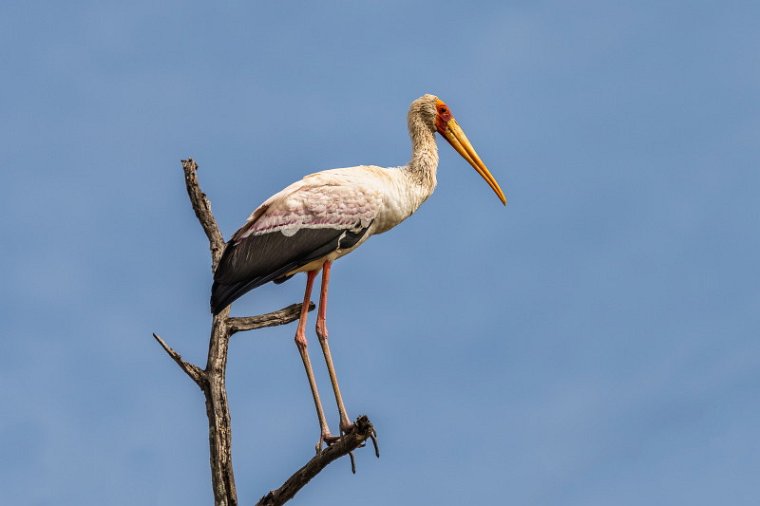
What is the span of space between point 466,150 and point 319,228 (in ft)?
7.48

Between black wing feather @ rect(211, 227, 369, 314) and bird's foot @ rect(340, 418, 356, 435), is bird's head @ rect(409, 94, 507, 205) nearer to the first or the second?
black wing feather @ rect(211, 227, 369, 314)

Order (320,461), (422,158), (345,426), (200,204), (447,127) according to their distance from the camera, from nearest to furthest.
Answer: (320,461) → (345,426) → (422,158) → (447,127) → (200,204)

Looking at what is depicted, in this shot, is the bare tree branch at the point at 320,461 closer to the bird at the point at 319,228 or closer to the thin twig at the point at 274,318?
the bird at the point at 319,228

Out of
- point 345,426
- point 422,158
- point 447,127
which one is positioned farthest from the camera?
point 447,127

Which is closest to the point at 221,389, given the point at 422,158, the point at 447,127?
the point at 422,158

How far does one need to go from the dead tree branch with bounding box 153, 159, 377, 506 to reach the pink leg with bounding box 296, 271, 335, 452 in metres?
0.45

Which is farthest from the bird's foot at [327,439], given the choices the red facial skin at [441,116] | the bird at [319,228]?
the red facial skin at [441,116]

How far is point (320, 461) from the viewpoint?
34.8 ft

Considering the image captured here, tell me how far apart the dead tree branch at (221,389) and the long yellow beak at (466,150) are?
2261 mm

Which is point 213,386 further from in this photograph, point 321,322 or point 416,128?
point 416,128

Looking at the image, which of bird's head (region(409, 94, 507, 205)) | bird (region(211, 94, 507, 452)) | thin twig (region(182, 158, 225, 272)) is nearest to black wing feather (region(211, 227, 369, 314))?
bird (region(211, 94, 507, 452))

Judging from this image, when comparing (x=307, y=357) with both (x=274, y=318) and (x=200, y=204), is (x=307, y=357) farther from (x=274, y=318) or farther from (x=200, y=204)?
(x=200, y=204)

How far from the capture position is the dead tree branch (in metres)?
10.7

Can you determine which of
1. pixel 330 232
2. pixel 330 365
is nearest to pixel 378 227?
pixel 330 232
